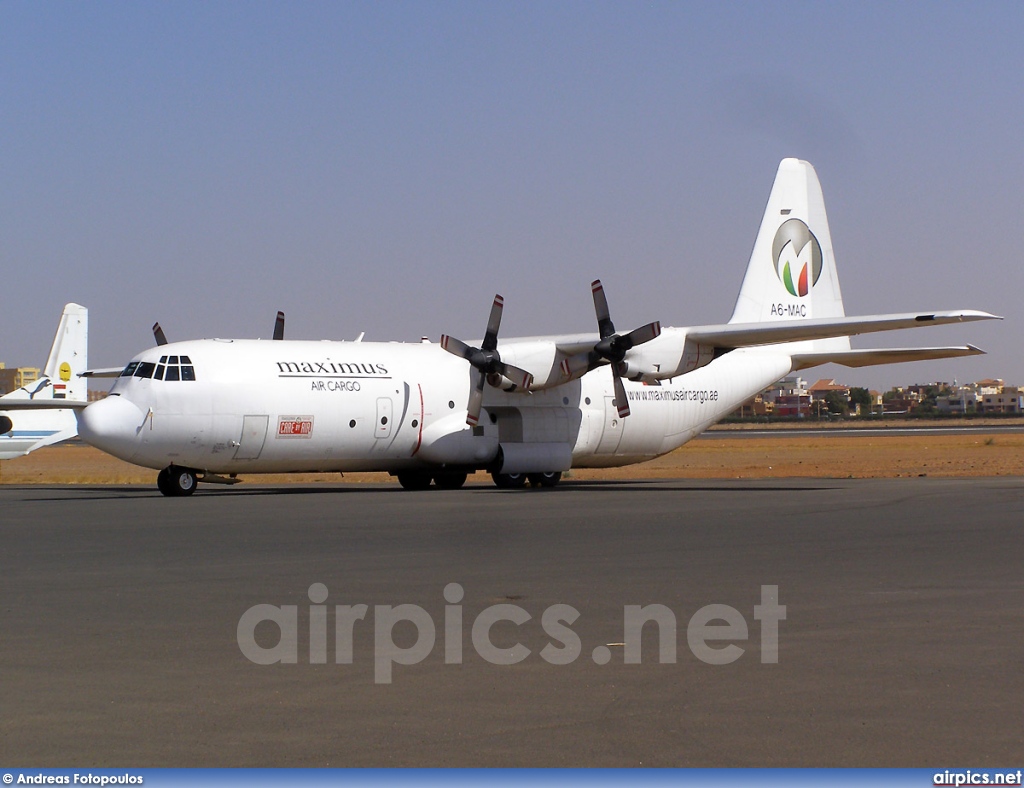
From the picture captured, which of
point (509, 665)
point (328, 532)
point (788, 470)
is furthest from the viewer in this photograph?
point (788, 470)

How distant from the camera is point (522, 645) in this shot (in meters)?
7.88

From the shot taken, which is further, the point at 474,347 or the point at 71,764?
the point at 474,347

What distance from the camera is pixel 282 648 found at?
25.3 feet

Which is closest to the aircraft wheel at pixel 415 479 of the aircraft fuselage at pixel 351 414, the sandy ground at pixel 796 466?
the aircraft fuselage at pixel 351 414

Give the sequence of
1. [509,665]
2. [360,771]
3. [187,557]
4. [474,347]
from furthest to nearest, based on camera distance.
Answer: [474,347], [187,557], [509,665], [360,771]

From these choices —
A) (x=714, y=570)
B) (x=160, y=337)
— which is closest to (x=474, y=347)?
A: (x=160, y=337)

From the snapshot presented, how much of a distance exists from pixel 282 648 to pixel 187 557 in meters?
5.95

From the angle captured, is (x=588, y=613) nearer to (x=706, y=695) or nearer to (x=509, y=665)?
(x=509, y=665)

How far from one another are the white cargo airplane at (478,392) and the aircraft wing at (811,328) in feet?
0.15

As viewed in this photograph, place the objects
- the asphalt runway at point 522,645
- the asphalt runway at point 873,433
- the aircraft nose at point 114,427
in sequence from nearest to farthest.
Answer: the asphalt runway at point 522,645 < the aircraft nose at point 114,427 < the asphalt runway at point 873,433

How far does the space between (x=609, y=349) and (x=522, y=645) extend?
20.4 meters

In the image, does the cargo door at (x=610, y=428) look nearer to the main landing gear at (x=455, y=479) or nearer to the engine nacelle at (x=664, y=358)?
the main landing gear at (x=455, y=479)

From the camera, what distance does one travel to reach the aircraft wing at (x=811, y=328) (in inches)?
1014

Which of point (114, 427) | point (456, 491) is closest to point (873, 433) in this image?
point (456, 491)
